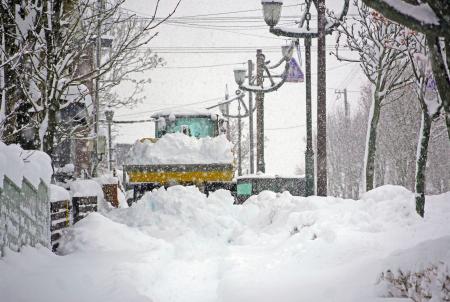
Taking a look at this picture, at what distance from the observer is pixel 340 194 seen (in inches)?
2266

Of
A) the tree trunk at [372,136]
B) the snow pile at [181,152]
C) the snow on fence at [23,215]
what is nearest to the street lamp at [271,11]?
the tree trunk at [372,136]

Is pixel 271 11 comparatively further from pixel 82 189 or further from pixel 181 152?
pixel 82 189

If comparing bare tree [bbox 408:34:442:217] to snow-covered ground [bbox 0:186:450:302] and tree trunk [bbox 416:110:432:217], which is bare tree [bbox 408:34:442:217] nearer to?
tree trunk [bbox 416:110:432:217]

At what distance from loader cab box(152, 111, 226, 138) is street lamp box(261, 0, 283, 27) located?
4.82 metres

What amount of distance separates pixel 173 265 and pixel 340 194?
173 ft

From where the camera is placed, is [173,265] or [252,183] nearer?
[173,265]

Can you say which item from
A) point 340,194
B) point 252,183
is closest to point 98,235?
point 252,183

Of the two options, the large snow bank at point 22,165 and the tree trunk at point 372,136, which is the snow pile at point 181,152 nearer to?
the tree trunk at point 372,136

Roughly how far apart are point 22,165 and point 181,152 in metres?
8.56

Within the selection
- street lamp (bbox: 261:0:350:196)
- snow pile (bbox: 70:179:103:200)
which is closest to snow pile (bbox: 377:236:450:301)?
street lamp (bbox: 261:0:350:196)

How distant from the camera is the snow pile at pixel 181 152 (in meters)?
13.7

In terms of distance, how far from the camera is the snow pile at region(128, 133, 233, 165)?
13719mm

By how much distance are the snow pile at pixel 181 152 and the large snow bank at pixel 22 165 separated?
682 cm

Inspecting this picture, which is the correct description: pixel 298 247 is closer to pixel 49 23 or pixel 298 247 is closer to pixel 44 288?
pixel 44 288
